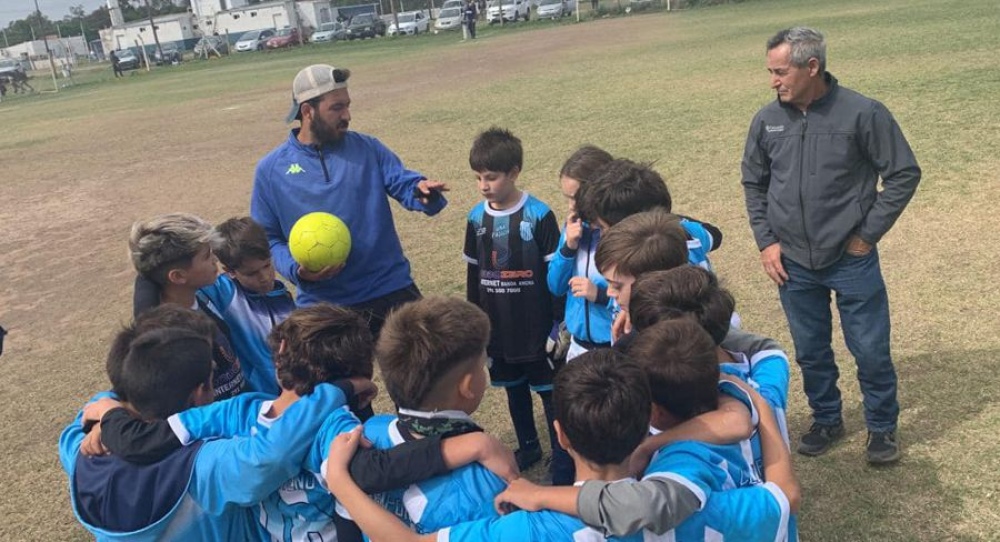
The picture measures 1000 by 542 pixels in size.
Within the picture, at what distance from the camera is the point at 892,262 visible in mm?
6461

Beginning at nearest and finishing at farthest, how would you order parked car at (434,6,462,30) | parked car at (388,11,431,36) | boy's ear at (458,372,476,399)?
boy's ear at (458,372,476,399)
parked car at (434,6,462,30)
parked car at (388,11,431,36)

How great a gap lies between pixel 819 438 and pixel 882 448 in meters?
0.32

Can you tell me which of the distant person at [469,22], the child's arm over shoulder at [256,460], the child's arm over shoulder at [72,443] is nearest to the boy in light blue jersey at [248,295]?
the child's arm over shoulder at [72,443]

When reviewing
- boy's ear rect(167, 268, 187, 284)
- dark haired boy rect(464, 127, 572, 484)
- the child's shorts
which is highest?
boy's ear rect(167, 268, 187, 284)

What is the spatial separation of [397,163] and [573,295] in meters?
1.46

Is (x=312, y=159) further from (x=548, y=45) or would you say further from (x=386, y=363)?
(x=548, y=45)

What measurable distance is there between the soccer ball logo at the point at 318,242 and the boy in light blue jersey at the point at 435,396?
1576 mm

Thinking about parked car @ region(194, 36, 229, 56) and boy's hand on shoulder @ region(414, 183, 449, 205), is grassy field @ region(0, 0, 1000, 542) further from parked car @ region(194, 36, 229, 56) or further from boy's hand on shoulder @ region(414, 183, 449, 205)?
parked car @ region(194, 36, 229, 56)

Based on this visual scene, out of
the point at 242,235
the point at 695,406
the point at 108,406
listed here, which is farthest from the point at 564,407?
the point at 242,235

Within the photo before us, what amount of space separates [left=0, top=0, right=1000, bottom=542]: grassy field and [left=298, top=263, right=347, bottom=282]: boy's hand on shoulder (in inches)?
61.6

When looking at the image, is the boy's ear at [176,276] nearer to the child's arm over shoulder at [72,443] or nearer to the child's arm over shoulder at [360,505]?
the child's arm over shoulder at [72,443]

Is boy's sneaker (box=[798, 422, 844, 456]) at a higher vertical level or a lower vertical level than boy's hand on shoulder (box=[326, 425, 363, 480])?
lower

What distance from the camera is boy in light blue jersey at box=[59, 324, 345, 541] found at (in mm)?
2344

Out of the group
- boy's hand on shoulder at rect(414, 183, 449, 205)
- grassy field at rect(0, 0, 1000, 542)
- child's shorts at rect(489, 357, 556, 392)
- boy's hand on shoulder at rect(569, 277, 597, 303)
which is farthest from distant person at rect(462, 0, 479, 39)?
boy's hand on shoulder at rect(569, 277, 597, 303)
